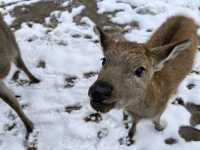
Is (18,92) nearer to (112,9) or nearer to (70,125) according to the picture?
(70,125)

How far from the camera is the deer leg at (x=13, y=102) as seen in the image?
17.0 ft

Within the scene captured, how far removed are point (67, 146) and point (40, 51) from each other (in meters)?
2.25

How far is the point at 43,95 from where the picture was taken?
6250 mm

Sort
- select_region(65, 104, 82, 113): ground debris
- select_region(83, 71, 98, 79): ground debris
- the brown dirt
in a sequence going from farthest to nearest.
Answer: the brown dirt, select_region(83, 71, 98, 79): ground debris, select_region(65, 104, 82, 113): ground debris

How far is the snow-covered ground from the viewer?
5527mm

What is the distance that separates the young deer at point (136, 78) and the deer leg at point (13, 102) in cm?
145

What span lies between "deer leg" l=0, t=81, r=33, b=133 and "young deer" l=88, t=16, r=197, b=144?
57.1 inches

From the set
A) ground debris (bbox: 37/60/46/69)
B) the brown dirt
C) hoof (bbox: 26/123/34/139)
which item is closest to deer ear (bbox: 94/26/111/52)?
hoof (bbox: 26/123/34/139)

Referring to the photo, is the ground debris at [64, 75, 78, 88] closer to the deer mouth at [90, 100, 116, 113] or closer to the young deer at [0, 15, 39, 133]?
the young deer at [0, 15, 39, 133]

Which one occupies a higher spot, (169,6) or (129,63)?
(129,63)

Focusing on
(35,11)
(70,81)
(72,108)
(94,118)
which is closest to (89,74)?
(70,81)

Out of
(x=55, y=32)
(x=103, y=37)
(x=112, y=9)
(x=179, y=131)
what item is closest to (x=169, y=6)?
(x=112, y=9)

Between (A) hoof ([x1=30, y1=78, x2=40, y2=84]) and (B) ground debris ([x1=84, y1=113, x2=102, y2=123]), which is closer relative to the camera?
(B) ground debris ([x1=84, y1=113, x2=102, y2=123])

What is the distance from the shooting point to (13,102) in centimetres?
534
